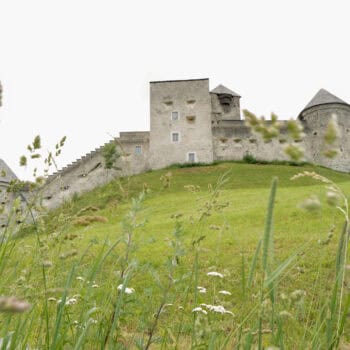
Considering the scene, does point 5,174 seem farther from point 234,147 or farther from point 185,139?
point 234,147

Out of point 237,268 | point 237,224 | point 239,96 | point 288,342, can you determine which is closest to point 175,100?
point 239,96

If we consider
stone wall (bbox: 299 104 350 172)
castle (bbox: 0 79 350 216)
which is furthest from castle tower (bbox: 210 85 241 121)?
stone wall (bbox: 299 104 350 172)

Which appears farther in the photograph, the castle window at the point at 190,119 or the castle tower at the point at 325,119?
the castle tower at the point at 325,119

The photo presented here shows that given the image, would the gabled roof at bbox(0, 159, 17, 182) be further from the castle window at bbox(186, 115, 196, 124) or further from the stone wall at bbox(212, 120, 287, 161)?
the stone wall at bbox(212, 120, 287, 161)

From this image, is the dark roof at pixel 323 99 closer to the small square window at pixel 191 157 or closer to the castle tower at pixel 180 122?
the castle tower at pixel 180 122

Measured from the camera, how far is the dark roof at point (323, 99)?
4550 cm

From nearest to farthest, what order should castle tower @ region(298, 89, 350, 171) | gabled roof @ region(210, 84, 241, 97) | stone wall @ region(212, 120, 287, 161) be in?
stone wall @ region(212, 120, 287, 161) → castle tower @ region(298, 89, 350, 171) → gabled roof @ region(210, 84, 241, 97)

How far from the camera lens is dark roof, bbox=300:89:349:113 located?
149ft

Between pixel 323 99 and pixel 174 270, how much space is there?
47.1 metres

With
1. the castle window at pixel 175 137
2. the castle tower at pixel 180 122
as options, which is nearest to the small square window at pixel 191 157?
the castle tower at pixel 180 122

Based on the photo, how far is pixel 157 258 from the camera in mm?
9820

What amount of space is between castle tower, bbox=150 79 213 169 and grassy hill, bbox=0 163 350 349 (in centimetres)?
561

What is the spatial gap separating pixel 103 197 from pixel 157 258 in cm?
791

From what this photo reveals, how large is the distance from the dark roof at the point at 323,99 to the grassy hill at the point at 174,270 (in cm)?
1367
